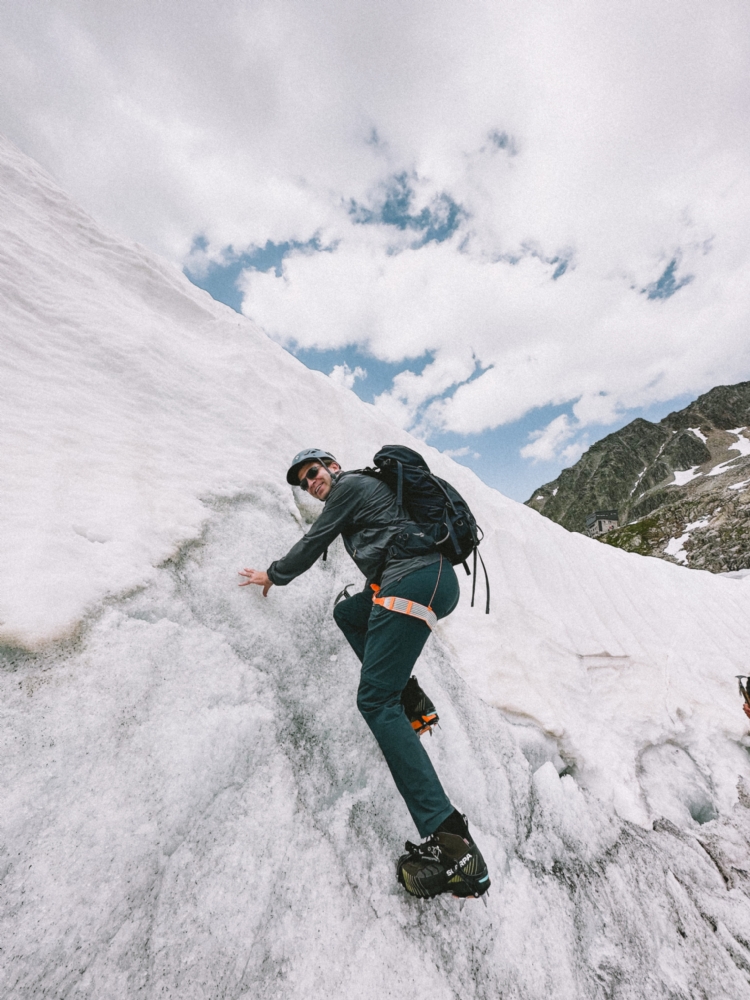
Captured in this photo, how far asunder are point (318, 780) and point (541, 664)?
431 cm

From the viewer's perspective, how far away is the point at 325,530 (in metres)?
3.73

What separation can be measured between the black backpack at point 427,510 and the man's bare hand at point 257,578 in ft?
4.68

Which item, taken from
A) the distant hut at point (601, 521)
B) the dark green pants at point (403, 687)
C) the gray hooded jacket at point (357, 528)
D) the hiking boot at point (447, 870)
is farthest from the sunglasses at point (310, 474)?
the distant hut at point (601, 521)

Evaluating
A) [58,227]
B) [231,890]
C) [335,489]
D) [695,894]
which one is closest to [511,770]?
[695,894]

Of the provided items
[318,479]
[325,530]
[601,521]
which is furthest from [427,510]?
[601,521]

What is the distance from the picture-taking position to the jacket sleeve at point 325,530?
3.73 m

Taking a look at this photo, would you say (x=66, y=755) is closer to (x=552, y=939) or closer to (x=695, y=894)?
(x=552, y=939)

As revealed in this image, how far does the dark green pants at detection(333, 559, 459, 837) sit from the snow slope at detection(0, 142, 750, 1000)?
819 mm

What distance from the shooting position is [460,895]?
281 centimetres

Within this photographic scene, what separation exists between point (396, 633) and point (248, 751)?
144 centimetres

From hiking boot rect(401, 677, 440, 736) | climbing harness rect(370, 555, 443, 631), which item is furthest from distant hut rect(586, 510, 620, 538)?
climbing harness rect(370, 555, 443, 631)

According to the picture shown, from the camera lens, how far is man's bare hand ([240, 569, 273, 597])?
4.10 meters

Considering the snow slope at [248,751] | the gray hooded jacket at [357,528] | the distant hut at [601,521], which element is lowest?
the snow slope at [248,751]

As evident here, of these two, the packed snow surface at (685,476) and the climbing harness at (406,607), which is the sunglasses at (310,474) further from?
the packed snow surface at (685,476)
